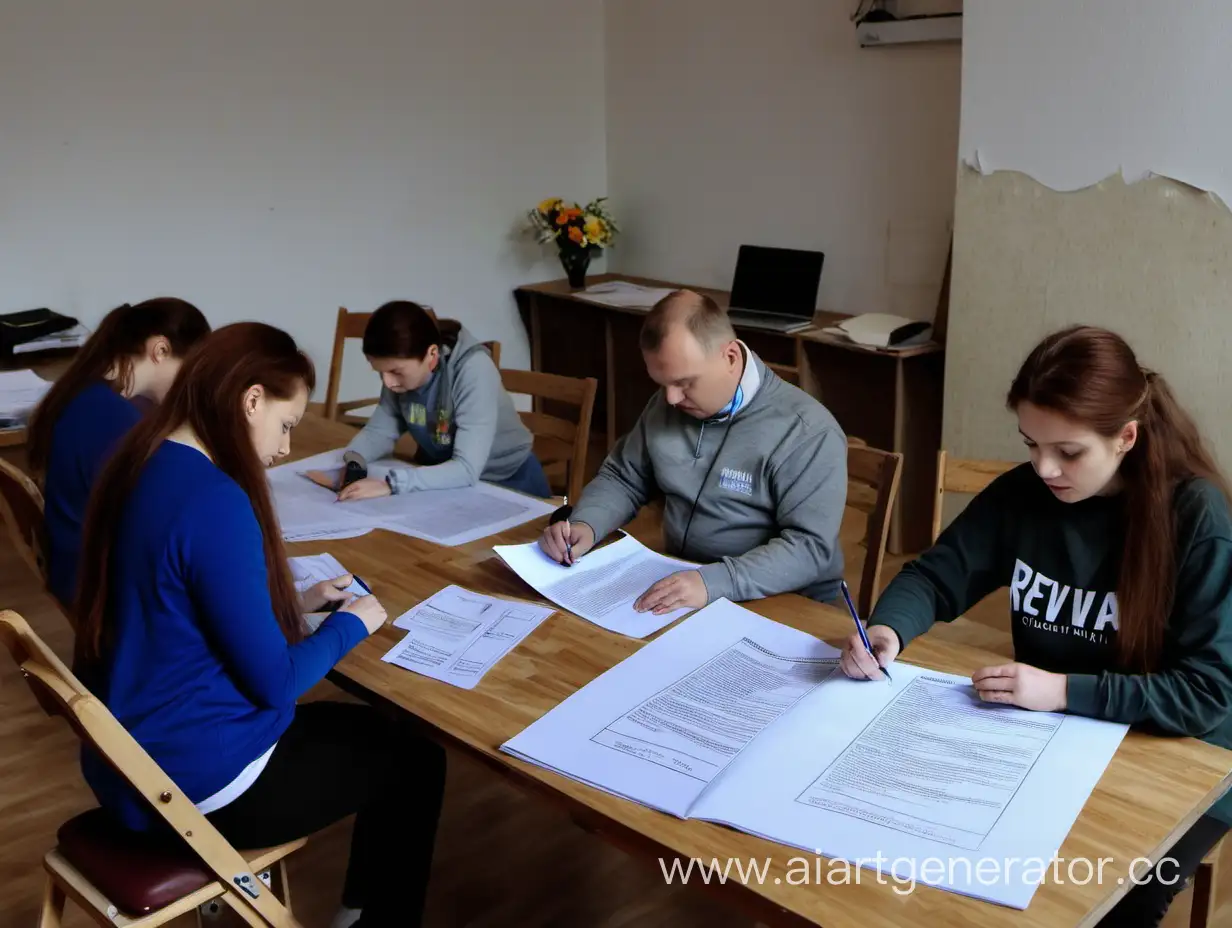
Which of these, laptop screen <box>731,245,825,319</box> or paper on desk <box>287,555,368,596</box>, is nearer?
paper on desk <box>287,555,368,596</box>

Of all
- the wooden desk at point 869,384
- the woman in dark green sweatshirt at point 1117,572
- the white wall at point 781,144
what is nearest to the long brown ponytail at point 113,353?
the woman in dark green sweatshirt at point 1117,572

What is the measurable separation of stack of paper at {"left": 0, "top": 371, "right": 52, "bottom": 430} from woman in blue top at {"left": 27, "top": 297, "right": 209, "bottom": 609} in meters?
0.53

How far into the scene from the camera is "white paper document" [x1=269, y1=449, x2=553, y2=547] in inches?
86.4

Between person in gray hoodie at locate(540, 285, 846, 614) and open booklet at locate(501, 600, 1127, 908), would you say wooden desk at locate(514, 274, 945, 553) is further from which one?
open booklet at locate(501, 600, 1127, 908)

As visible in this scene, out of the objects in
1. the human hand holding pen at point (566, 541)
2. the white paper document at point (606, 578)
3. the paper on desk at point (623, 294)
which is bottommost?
the white paper document at point (606, 578)

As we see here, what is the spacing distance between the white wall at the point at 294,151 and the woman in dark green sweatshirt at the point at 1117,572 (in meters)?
3.32

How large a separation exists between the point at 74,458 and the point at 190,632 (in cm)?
87

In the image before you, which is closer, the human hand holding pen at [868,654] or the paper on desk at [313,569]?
the human hand holding pen at [868,654]

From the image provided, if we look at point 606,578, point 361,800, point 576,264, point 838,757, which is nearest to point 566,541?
point 606,578

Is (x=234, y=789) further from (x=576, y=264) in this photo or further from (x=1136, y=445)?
(x=576, y=264)

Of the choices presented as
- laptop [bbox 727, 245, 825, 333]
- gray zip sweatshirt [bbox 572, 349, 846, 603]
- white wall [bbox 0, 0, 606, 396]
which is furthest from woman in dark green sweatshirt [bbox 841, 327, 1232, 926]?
white wall [bbox 0, 0, 606, 396]

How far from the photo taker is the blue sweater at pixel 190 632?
1433 millimetres

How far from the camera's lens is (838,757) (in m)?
1.30

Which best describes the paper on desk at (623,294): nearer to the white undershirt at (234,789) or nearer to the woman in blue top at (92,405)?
the woman in blue top at (92,405)
